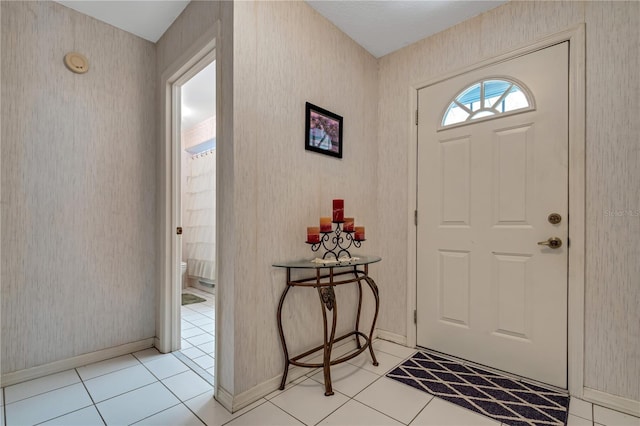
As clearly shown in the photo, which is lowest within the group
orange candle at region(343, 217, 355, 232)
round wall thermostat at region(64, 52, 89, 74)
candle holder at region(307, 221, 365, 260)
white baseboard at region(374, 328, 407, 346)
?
white baseboard at region(374, 328, 407, 346)

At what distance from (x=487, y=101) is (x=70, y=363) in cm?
337

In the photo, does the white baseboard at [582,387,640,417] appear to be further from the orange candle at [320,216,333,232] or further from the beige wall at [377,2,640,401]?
the orange candle at [320,216,333,232]

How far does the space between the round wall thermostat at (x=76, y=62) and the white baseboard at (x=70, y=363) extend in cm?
198

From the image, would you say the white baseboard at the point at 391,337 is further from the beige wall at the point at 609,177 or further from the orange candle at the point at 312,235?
the orange candle at the point at 312,235

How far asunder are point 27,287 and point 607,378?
3436 mm

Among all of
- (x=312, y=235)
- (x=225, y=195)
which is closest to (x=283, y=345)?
(x=312, y=235)

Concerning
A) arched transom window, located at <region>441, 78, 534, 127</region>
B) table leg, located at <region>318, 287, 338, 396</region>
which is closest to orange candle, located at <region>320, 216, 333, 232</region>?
table leg, located at <region>318, 287, 338, 396</region>

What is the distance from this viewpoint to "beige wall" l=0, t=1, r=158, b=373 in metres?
1.81

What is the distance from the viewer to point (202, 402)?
63.4 inches

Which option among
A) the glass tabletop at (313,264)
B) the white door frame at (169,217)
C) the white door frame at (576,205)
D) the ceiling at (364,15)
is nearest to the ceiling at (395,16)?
the ceiling at (364,15)

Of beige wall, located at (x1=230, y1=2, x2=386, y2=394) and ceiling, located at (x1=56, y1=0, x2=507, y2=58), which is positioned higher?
ceiling, located at (x1=56, y1=0, x2=507, y2=58)

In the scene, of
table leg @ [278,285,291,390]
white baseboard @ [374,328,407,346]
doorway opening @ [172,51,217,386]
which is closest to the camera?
table leg @ [278,285,291,390]

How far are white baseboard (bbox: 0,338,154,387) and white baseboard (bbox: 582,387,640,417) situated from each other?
2929 mm

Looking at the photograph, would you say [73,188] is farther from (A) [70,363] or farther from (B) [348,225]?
(B) [348,225]
